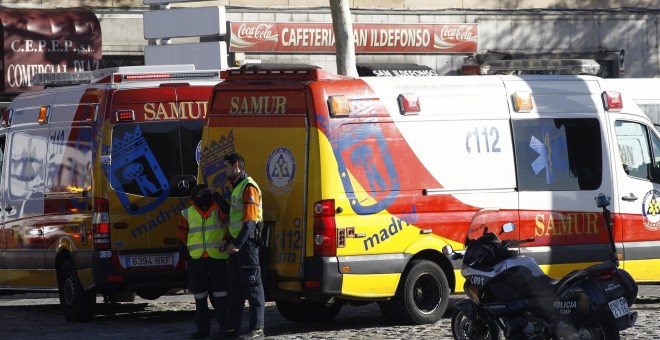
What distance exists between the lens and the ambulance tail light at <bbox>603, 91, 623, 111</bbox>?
13.8 m

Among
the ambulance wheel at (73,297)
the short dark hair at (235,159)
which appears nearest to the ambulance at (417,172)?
the short dark hair at (235,159)

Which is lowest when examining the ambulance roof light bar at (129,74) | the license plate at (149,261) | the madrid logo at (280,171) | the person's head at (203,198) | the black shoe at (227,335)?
the black shoe at (227,335)

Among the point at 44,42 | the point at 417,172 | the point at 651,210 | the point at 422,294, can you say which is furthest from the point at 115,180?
the point at 44,42

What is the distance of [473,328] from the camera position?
429 inches

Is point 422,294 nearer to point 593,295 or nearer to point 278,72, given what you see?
point 278,72

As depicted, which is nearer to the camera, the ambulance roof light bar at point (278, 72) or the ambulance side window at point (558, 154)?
the ambulance roof light bar at point (278, 72)

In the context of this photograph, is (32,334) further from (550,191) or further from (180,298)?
(550,191)

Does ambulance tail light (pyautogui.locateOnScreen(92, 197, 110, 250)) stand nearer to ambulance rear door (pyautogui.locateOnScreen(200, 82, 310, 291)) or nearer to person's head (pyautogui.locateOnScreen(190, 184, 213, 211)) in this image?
ambulance rear door (pyautogui.locateOnScreen(200, 82, 310, 291))

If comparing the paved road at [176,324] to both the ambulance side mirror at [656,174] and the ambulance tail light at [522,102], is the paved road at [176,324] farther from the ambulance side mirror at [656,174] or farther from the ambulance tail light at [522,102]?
the ambulance tail light at [522,102]

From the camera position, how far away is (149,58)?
2128 cm

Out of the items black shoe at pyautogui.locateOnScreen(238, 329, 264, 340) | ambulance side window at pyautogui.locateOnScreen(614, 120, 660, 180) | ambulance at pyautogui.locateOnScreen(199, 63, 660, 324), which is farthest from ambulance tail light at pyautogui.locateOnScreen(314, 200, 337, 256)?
ambulance side window at pyautogui.locateOnScreen(614, 120, 660, 180)

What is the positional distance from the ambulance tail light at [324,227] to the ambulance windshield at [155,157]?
2303mm

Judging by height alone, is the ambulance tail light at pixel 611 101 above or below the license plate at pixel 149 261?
above

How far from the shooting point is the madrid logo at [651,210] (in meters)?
13.8
